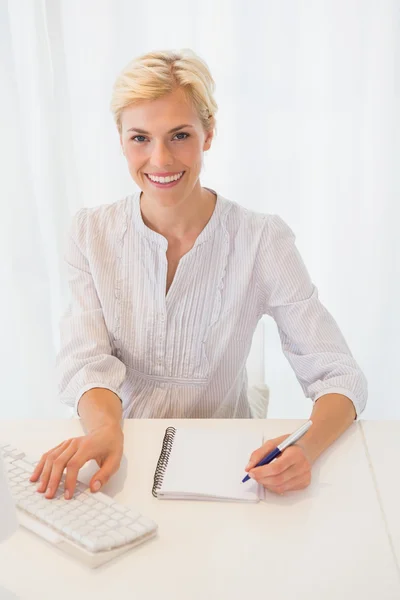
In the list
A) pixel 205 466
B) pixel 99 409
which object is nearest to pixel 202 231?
pixel 99 409

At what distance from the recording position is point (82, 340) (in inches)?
59.2

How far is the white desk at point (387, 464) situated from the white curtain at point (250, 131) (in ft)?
3.81

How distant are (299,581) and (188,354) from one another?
70 centimetres

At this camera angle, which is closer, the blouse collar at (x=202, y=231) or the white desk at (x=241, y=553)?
the white desk at (x=241, y=553)

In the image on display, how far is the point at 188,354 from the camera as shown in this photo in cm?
157

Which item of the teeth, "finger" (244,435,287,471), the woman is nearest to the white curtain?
the woman

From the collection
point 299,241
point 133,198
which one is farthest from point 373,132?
point 133,198

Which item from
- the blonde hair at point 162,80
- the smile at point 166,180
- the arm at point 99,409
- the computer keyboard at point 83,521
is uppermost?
the blonde hair at point 162,80

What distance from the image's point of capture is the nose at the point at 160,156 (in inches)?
57.6

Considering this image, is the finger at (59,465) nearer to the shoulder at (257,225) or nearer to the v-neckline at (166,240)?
the v-neckline at (166,240)

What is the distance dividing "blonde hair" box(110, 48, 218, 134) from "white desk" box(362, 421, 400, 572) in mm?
668

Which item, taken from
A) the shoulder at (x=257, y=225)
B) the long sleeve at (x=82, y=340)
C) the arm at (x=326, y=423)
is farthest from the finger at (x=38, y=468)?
the shoulder at (x=257, y=225)

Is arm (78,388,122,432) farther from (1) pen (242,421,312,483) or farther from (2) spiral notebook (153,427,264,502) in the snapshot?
(1) pen (242,421,312,483)

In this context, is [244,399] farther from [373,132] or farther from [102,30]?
[102,30]
